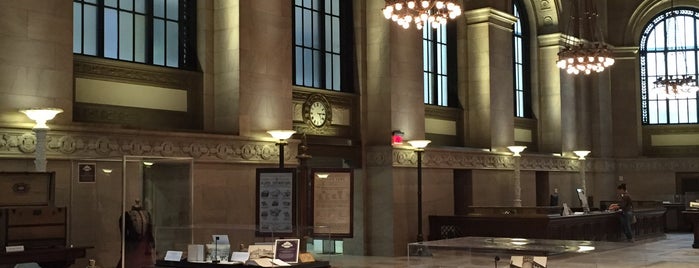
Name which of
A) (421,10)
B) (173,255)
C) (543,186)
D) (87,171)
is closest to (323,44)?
(421,10)

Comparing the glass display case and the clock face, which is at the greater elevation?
the clock face

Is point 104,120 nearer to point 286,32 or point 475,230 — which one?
point 286,32

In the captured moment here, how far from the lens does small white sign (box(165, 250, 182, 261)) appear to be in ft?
37.5

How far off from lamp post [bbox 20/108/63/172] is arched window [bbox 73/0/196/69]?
264 centimetres

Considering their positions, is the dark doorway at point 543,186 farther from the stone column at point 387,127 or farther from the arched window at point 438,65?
the stone column at point 387,127

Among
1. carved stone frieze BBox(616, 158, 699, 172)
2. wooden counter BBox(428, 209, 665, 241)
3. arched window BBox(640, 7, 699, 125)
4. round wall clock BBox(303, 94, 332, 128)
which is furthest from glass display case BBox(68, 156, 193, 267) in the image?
arched window BBox(640, 7, 699, 125)

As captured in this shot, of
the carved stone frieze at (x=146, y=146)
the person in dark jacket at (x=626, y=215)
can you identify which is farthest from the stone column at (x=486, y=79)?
the carved stone frieze at (x=146, y=146)

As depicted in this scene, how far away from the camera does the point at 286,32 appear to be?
65.3ft

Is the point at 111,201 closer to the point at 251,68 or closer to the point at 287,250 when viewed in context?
the point at 287,250

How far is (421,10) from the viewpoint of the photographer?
54.9ft

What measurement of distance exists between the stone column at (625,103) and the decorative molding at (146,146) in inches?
741

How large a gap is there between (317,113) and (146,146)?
20.9 ft

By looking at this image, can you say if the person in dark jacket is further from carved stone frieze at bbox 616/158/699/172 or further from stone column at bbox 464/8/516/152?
carved stone frieze at bbox 616/158/699/172

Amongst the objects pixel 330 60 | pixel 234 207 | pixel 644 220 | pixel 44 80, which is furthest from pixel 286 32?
pixel 644 220
